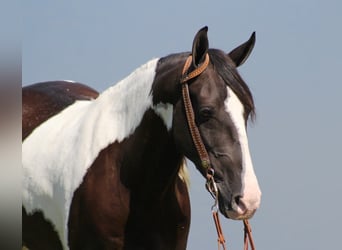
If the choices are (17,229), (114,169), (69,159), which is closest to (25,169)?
(69,159)

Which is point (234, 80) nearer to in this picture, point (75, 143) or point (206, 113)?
point (206, 113)

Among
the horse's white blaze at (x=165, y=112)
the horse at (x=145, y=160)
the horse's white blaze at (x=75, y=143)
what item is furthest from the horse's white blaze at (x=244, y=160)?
the horse's white blaze at (x=75, y=143)

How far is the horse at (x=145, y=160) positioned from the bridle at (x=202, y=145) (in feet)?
0.05

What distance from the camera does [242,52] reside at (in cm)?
386

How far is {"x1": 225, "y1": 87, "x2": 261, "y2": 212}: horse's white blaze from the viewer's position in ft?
10.1

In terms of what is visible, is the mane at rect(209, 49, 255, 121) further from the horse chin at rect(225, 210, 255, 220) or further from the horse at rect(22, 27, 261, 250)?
the horse chin at rect(225, 210, 255, 220)

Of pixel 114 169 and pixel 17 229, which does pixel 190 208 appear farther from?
pixel 17 229

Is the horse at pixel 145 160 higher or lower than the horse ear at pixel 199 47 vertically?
lower

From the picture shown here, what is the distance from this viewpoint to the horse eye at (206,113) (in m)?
3.40

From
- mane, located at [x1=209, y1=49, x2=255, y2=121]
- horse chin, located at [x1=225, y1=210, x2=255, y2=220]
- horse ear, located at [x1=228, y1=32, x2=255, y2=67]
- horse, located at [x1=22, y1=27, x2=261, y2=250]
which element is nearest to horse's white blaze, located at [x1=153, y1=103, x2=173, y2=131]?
horse, located at [x1=22, y1=27, x2=261, y2=250]

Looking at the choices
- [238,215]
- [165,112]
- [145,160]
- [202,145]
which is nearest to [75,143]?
[145,160]

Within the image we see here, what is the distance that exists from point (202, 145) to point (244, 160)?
0.28 m

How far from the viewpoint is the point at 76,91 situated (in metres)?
5.28

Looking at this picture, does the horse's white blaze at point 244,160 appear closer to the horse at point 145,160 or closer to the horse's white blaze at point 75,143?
the horse at point 145,160
